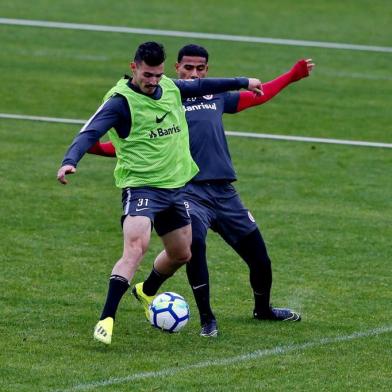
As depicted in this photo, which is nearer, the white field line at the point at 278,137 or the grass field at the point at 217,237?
the grass field at the point at 217,237

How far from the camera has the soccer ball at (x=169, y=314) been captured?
10320 millimetres

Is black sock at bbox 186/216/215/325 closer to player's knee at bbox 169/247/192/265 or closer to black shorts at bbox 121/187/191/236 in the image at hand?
player's knee at bbox 169/247/192/265

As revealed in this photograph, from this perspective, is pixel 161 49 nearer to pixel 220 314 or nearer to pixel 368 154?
pixel 220 314

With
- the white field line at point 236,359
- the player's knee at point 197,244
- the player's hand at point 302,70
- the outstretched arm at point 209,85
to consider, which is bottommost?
the white field line at point 236,359

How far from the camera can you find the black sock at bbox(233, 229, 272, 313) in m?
10.9

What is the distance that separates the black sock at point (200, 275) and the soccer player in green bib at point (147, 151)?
13 cm

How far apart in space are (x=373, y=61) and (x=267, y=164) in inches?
339

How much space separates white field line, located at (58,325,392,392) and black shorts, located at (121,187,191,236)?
125 centimetres

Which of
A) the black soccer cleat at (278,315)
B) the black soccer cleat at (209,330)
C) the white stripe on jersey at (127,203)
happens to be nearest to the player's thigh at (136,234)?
the white stripe on jersey at (127,203)

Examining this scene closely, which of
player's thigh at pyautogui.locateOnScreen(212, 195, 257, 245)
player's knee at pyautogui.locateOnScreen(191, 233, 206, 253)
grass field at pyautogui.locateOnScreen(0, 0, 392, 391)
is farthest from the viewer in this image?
player's thigh at pyautogui.locateOnScreen(212, 195, 257, 245)

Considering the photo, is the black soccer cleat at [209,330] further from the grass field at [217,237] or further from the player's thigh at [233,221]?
the player's thigh at [233,221]

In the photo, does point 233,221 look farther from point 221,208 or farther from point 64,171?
point 64,171

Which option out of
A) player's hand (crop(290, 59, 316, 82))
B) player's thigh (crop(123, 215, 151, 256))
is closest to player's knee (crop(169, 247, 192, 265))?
player's thigh (crop(123, 215, 151, 256))

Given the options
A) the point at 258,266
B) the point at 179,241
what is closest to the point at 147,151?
the point at 179,241
